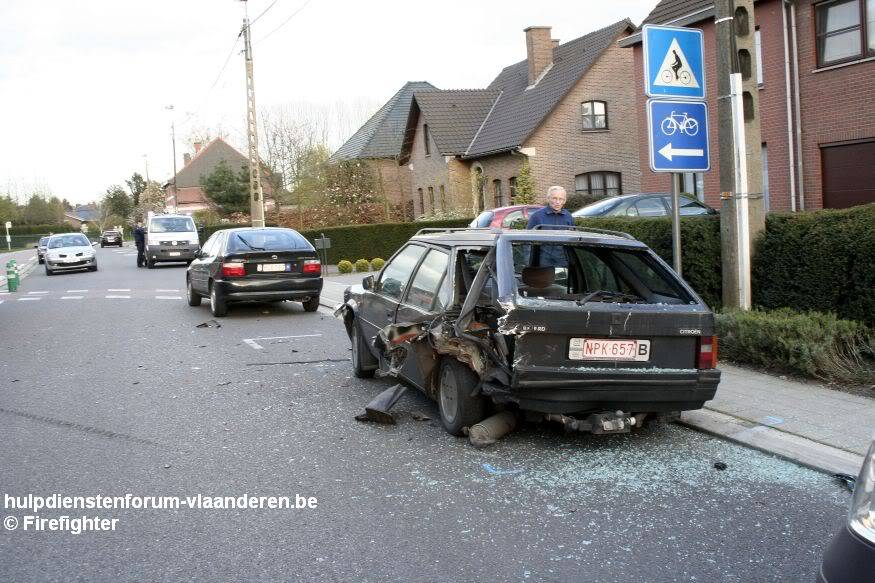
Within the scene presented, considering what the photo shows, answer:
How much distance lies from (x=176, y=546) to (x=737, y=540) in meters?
2.77

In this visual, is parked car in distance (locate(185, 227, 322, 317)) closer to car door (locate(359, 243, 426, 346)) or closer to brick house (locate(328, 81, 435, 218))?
car door (locate(359, 243, 426, 346))

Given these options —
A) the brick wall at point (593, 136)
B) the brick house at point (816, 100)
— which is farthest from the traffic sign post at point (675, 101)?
the brick wall at point (593, 136)

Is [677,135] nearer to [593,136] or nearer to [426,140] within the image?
[593,136]

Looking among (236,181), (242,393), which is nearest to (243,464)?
(242,393)

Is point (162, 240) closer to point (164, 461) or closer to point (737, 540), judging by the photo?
point (164, 461)

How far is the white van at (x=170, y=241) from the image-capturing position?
3109 cm

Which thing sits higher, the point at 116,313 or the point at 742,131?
the point at 742,131

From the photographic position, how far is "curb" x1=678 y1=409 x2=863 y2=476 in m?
5.24

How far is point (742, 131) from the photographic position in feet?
28.3

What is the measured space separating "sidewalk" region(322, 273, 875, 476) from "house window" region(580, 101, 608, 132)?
94.2 feet

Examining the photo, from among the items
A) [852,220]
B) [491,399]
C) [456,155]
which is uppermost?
[456,155]

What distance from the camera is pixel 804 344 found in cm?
733

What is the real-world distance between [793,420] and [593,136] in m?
30.4

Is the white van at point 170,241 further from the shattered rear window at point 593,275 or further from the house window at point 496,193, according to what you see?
the shattered rear window at point 593,275
